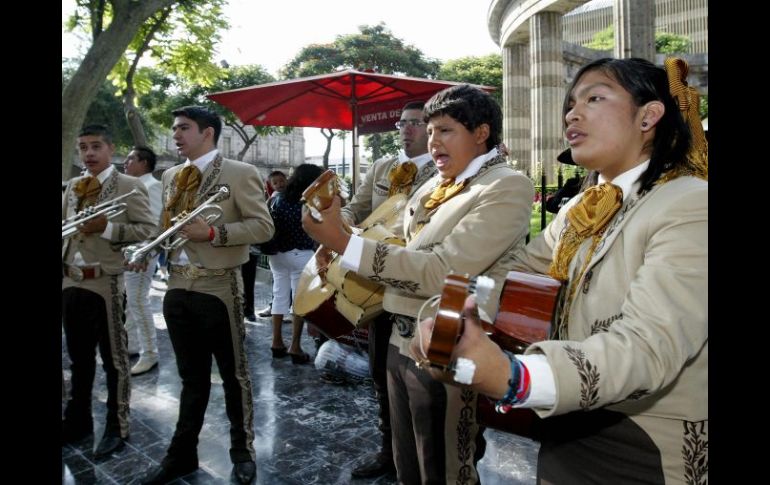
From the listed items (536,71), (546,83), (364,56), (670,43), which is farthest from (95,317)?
(670,43)

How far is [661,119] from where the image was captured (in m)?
1.61

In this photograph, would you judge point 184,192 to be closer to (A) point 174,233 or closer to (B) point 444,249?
(A) point 174,233

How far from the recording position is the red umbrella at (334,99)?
22.4ft

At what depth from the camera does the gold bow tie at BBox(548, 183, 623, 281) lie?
1.64 m

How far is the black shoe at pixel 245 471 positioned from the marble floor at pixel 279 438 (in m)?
0.06

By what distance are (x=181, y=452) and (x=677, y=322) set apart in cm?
331

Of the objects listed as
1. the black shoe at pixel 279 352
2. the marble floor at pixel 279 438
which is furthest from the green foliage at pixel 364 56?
the marble floor at pixel 279 438

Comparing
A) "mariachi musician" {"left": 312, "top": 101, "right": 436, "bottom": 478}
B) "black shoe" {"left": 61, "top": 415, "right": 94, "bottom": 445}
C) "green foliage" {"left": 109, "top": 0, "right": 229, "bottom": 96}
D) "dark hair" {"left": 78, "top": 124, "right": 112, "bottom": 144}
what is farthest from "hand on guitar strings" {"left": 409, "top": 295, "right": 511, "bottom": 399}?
"green foliage" {"left": 109, "top": 0, "right": 229, "bottom": 96}

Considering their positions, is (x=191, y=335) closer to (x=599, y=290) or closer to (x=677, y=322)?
(x=599, y=290)

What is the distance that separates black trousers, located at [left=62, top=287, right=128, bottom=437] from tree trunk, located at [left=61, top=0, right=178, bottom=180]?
7142 millimetres

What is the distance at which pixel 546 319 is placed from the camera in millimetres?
1523

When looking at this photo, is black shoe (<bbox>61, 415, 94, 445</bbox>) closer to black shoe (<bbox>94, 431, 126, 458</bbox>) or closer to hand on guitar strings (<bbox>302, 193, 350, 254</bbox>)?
black shoe (<bbox>94, 431, 126, 458</bbox>)

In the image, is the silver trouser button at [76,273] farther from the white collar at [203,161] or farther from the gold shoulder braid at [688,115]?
the gold shoulder braid at [688,115]
